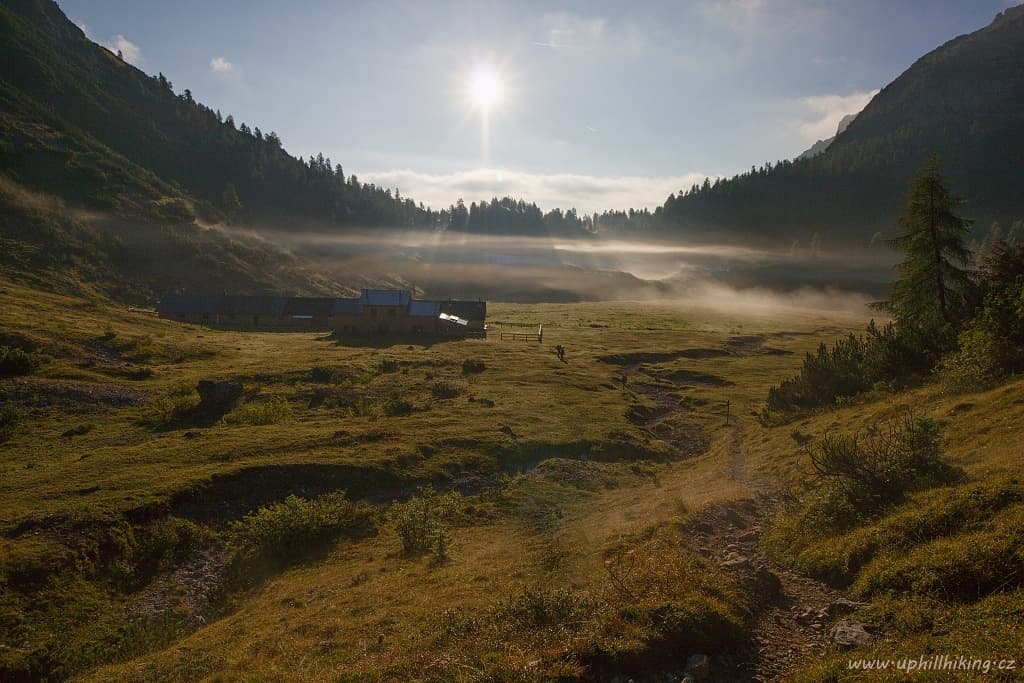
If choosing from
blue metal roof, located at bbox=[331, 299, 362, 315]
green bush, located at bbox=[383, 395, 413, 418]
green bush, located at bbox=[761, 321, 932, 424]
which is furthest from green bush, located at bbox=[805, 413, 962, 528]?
blue metal roof, located at bbox=[331, 299, 362, 315]

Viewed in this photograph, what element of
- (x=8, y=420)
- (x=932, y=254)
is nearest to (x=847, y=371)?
(x=932, y=254)

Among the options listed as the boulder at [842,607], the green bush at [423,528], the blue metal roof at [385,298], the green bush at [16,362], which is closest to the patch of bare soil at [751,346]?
the blue metal roof at [385,298]

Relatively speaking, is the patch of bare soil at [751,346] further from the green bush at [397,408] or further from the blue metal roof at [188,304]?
the blue metal roof at [188,304]

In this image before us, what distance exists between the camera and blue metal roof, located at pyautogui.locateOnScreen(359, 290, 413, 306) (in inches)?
3629

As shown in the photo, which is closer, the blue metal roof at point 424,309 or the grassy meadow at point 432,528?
the grassy meadow at point 432,528

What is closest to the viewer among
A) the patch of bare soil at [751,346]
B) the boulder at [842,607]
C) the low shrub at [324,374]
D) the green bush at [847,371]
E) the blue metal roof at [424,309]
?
the boulder at [842,607]

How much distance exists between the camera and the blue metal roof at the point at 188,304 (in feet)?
338

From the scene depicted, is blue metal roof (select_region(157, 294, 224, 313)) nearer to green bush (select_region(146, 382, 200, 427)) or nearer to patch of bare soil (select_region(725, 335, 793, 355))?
green bush (select_region(146, 382, 200, 427))

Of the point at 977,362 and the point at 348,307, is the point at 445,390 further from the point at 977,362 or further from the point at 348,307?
the point at 348,307

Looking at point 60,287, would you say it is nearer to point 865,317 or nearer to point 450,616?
point 450,616

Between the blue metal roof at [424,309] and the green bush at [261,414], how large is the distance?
49.4 m

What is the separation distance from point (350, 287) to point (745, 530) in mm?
166514

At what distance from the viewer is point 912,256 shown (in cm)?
3819

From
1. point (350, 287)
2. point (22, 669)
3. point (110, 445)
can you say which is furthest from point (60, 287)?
point (22, 669)
